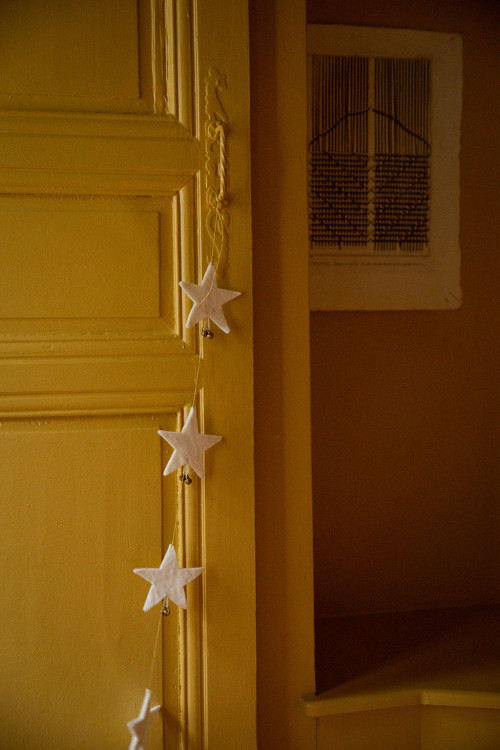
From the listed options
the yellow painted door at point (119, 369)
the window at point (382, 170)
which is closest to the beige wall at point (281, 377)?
the yellow painted door at point (119, 369)

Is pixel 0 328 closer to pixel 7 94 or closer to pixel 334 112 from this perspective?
pixel 7 94

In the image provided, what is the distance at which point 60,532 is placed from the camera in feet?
3.31

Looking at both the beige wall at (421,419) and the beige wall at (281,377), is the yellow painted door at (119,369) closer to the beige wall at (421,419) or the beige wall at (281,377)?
the beige wall at (281,377)

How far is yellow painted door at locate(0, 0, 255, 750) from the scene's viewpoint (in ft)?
3.27

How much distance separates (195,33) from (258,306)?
19.1 inches

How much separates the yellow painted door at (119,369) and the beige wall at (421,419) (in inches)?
20.0

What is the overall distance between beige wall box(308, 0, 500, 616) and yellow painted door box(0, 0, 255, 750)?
0.51m

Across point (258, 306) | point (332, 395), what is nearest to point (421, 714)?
point (332, 395)

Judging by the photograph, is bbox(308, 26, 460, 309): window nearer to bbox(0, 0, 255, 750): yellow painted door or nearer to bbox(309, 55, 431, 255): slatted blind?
bbox(309, 55, 431, 255): slatted blind

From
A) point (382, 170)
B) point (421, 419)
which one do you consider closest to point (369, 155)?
point (382, 170)

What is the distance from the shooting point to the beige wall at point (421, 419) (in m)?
1.50

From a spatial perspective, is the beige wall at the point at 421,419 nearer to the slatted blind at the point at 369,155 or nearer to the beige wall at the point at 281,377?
the slatted blind at the point at 369,155

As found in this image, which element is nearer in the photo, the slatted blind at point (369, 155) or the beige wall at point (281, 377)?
the beige wall at point (281, 377)

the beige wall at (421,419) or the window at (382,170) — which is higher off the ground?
the window at (382,170)
